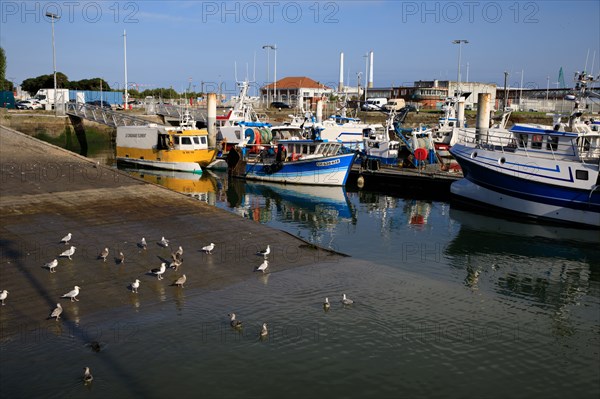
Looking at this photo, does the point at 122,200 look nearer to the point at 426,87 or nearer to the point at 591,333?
the point at 591,333

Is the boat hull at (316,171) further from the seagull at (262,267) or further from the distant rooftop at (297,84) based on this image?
the distant rooftop at (297,84)

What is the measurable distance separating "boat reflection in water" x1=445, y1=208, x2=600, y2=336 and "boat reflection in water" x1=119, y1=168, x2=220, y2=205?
588 inches

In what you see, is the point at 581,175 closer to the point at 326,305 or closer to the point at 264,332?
the point at 326,305

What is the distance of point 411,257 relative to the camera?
2056 centimetres

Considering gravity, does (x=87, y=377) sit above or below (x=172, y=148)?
below

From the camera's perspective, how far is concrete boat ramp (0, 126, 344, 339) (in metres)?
14.1

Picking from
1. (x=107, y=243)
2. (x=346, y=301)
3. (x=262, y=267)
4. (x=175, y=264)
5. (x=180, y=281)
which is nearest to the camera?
(x=346, y=301)

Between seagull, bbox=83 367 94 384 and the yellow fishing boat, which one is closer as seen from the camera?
seagull, bbox=83 367 94 384

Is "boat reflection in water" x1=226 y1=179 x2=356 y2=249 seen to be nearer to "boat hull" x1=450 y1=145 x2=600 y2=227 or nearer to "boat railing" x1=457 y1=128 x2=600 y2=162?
"boat hull" x1=450 y1=145 x2=600 y2=227

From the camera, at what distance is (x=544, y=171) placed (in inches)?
A: 1039

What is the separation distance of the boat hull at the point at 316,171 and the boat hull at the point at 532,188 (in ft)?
26.2

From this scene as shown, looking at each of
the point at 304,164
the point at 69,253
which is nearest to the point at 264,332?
the point at 69,253

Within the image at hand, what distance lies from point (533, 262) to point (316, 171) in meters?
18.0

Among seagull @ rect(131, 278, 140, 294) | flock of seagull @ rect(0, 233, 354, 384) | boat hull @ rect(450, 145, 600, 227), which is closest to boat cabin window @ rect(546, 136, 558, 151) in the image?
boat hull @ rect(450, 145, 600, 227)
